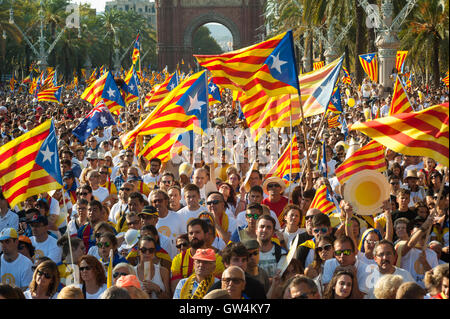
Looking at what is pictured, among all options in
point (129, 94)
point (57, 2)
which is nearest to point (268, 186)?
point (129, 94)

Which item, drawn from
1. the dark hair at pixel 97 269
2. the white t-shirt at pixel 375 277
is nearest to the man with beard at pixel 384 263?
the white t-shirt at pixel 375 277

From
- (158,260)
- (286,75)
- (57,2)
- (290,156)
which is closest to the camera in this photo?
(158,260)

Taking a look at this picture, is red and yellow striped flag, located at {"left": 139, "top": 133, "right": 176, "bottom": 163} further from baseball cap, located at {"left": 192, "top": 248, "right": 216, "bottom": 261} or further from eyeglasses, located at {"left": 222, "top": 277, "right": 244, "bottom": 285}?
eyeglasses, located at {"left": 222, "top": 277, "right": 244, "bottom": 285}

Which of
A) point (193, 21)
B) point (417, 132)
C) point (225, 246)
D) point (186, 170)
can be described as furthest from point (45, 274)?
point (193, 21)

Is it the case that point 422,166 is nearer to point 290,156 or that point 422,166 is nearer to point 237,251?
point 290,156

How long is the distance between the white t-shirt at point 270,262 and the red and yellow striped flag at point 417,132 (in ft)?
5.01

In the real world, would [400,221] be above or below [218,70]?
below

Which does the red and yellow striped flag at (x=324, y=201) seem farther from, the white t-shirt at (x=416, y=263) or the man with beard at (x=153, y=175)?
the man with beard at (x=153, y=175)

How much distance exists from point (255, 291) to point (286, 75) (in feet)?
12.5

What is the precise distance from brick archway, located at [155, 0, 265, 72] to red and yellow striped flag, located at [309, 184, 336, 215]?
74.9 meters

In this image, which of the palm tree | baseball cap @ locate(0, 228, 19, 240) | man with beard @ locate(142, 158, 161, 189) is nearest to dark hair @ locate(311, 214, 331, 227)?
baseball cap @ locate(0, 228, 19, 240)

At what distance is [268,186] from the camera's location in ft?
30.6

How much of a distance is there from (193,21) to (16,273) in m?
79.4

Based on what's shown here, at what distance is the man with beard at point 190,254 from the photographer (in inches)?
268
